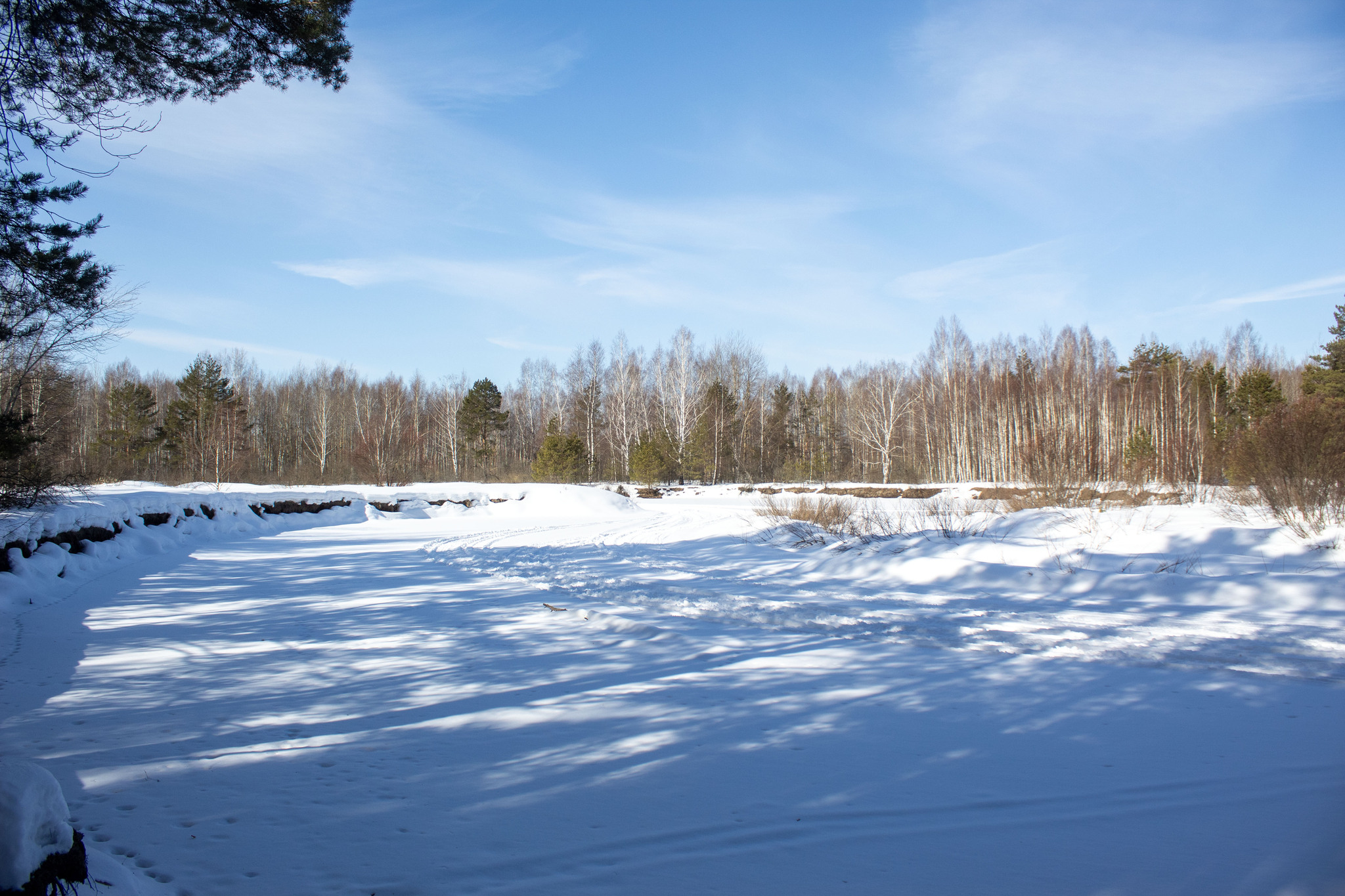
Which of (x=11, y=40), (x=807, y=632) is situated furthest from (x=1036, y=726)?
(x=11, y=40)

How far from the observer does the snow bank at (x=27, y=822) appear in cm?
182

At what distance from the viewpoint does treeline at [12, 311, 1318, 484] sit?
36688 millimetres

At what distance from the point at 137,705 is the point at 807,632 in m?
5.12

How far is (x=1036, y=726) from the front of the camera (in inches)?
165

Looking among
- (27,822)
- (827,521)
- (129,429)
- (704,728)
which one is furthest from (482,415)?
→ (27,822)

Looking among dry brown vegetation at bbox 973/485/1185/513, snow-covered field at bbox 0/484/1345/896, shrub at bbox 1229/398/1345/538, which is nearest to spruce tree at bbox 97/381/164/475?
snow-covered field at bbox 0/484/1345/896

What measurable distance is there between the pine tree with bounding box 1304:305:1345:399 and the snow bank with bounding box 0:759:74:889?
126 ft

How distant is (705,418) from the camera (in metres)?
46.9

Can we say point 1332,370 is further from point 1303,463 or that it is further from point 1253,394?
point 1303,463

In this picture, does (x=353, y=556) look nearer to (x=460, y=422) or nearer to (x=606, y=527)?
(x=606, y=527)

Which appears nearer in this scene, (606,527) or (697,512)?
(606,527)

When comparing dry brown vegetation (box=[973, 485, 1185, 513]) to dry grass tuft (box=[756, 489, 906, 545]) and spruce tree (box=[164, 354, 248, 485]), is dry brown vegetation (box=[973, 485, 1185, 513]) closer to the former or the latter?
dry grass tuft (box=[756, 489, 906, 545])

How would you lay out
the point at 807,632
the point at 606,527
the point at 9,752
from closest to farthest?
1. the point at 9,752
2. the point at 807,632
3. the point at 606,527

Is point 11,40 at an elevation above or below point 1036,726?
above
